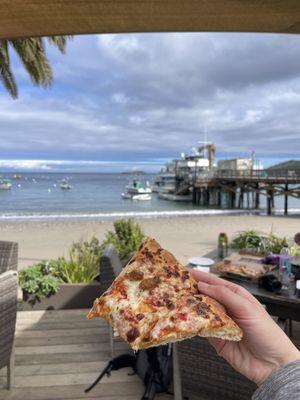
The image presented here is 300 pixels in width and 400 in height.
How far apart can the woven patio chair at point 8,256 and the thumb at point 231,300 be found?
2642 mm

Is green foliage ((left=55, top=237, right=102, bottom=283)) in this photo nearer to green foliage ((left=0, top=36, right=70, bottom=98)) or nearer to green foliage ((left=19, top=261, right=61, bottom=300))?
green foliage ((left=19, top=261, right=61, bottom=300))

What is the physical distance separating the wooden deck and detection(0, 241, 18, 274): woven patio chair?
0.75 meters

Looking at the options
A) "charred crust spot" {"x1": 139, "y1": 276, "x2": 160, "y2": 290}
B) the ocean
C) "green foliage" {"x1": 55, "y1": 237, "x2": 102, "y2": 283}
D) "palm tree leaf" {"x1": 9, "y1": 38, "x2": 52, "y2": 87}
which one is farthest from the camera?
the ocean

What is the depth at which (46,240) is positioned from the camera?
42.1ft

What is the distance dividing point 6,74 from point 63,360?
9.64 meters

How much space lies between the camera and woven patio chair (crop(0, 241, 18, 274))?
339cm

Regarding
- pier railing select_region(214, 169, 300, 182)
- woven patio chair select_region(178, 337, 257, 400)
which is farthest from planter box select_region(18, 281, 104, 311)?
pier railing select_region(214, 169, 300, 182)

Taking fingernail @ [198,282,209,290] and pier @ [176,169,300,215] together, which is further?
pier @ [176,169,300,215]

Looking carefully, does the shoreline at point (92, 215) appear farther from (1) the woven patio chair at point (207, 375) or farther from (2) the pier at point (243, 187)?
(1) the woven patio chair at point (207, 375)

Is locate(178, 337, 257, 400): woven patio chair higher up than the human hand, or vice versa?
the human hand

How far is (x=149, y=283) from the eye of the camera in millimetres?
1145

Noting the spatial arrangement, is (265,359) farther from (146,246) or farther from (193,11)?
(193,11)

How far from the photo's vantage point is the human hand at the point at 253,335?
1.10 metres

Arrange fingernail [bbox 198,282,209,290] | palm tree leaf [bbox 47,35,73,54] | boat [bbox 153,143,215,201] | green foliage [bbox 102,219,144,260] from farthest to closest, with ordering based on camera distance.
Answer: boat [bbox 153,143,215,201] < palm tree leaf [bbox 47,35,73,54] < green foliage [bbox 102,219,144,260] < fingernail [bbox 198,282,209,290]
